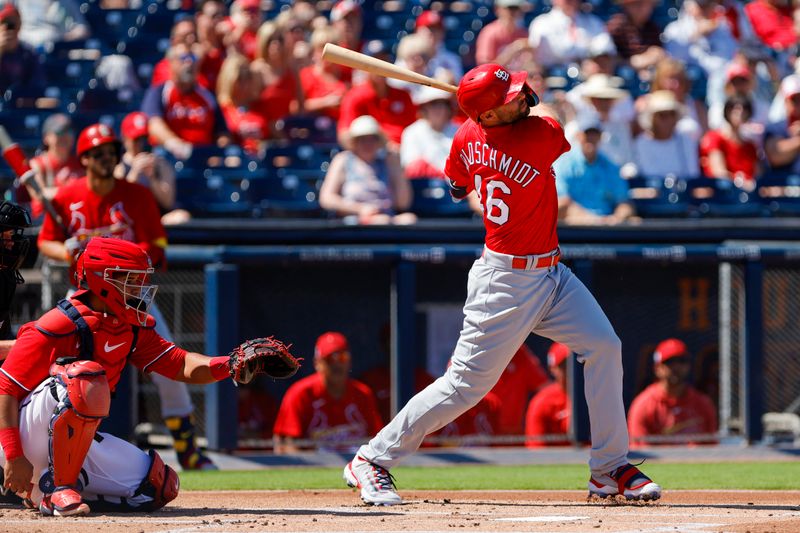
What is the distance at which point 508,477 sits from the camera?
6613 millimetres

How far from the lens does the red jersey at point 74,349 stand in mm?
4562

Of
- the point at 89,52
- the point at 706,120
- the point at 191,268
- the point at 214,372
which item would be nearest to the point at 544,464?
the point at 191,268

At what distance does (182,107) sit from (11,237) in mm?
4345

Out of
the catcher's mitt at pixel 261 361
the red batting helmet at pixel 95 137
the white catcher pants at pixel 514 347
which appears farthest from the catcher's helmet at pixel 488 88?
the red batting helmet at pixel 95 137

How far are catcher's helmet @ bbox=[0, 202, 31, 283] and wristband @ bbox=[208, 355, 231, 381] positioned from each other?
3.13 ft

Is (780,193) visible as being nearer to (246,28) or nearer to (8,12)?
(246,28)

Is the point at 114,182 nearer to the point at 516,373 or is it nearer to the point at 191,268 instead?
the point at 191,268

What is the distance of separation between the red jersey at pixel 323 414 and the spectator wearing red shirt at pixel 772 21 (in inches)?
244

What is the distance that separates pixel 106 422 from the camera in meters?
7.26

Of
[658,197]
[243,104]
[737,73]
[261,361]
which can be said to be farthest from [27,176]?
[737,73]

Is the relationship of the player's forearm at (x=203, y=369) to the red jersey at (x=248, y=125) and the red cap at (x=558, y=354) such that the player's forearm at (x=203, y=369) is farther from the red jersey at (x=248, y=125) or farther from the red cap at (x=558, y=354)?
the red jersey at (x=248, y=125)

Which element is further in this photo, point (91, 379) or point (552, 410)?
point (552, 410)

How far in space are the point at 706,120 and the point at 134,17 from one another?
16.0 ft

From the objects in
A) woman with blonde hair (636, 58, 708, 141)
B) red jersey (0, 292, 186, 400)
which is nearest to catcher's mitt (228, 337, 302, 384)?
red jersey (0, 292, 186, 400)
